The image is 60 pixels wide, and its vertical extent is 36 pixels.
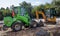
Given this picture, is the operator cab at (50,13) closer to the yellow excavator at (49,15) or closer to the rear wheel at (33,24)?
the yellow excavator at (49,15)

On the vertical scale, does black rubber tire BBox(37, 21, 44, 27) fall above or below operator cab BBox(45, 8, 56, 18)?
below

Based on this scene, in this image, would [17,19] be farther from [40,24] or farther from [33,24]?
[40,24]

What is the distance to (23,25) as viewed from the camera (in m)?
6.18

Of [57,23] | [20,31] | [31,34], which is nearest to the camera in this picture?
[31,34]

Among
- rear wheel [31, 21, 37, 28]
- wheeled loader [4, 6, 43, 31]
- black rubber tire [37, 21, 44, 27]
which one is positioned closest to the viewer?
wheeled loader [4, 6, 43, 31]

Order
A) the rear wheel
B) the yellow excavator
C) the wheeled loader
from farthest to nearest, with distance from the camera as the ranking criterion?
the yellow excavator → the rear wheel → the wheeled loader

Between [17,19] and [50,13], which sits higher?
[50,13]

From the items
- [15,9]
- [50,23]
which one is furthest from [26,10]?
[50,23]

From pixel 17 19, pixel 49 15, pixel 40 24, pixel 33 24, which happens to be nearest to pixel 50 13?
pixel 49 15

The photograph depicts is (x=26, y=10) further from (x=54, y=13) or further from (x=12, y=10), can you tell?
(x=54, y=13)

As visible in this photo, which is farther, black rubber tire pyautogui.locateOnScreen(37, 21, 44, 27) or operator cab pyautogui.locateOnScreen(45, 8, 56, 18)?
operator cab pyautogui.locateOnScreen(45, 8, 56, 18)

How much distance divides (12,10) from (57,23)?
89.6 inches

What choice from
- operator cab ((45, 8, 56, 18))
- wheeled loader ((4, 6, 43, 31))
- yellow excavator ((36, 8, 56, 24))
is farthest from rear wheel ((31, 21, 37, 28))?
operator cab ((45, 8, 56, 18))

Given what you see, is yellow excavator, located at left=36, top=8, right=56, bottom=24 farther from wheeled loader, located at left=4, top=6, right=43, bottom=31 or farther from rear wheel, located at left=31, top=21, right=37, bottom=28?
wheeled loader, located at left=4, top=6, right=43, bottom=31
